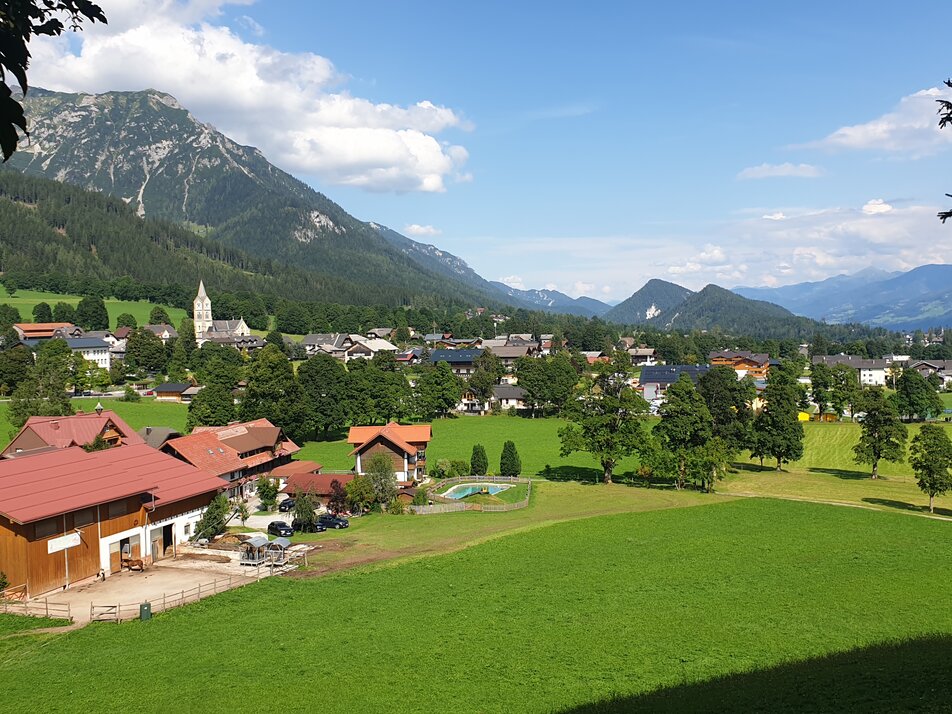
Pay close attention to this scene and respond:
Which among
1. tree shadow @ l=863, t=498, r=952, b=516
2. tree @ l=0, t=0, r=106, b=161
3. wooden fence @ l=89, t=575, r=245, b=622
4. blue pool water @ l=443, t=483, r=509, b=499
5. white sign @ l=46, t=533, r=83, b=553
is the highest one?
tree @ l=0, t=0, r=106, b=161

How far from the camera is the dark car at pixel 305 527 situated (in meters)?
42.1

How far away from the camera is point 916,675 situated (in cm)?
1545

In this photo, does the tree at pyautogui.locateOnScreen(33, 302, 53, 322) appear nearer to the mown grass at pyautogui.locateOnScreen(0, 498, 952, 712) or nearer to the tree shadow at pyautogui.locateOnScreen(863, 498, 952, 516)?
the mown grass at pyautogui.locateOnScreen(0, 498, 952, 712)

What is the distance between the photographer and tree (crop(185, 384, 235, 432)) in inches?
2990

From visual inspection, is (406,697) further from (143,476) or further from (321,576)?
(143,476)

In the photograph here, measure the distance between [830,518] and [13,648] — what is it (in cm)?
4183

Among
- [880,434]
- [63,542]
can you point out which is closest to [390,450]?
[63,542]

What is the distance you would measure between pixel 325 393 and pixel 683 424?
4729cm

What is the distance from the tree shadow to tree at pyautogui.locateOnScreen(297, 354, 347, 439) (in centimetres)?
5845

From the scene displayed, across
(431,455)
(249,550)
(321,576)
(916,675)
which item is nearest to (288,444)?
(431,455)

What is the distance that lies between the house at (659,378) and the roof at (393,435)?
7073cm

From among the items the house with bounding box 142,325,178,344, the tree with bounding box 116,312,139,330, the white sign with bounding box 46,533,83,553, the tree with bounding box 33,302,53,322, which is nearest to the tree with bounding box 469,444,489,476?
the white sign with bounding box 46,533,83,553

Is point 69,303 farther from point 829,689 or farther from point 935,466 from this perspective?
point 829,689

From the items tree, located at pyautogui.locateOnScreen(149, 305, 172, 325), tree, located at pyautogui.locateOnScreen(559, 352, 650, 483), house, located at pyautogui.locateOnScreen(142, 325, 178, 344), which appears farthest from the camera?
tree, located at pyautogui.locateOnScreen(149, 305, 172, 325)
